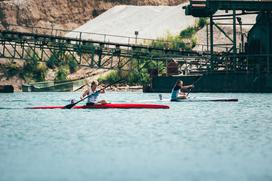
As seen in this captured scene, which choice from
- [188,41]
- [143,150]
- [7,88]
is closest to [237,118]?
[143,150]

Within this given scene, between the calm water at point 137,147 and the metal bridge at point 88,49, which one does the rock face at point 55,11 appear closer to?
the metal bridge at point 88,49

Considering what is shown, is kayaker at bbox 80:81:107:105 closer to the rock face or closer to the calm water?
the calm water

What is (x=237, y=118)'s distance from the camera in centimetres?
3972

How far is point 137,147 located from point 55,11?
356 ft

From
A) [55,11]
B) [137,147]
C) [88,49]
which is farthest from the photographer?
[55,11]

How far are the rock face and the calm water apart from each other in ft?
292

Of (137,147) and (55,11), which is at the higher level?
(55,11)

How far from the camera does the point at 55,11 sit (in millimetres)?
134125

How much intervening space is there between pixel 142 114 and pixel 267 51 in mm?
32540

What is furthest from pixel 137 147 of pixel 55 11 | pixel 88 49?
pixel 55 11

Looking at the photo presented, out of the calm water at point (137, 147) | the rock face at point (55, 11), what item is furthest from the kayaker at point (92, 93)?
the rock face at point (55, 11)

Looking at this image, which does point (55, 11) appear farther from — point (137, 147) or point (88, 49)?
point (137, 147)

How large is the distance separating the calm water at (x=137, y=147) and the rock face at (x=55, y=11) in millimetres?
89036

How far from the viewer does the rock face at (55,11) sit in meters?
130
